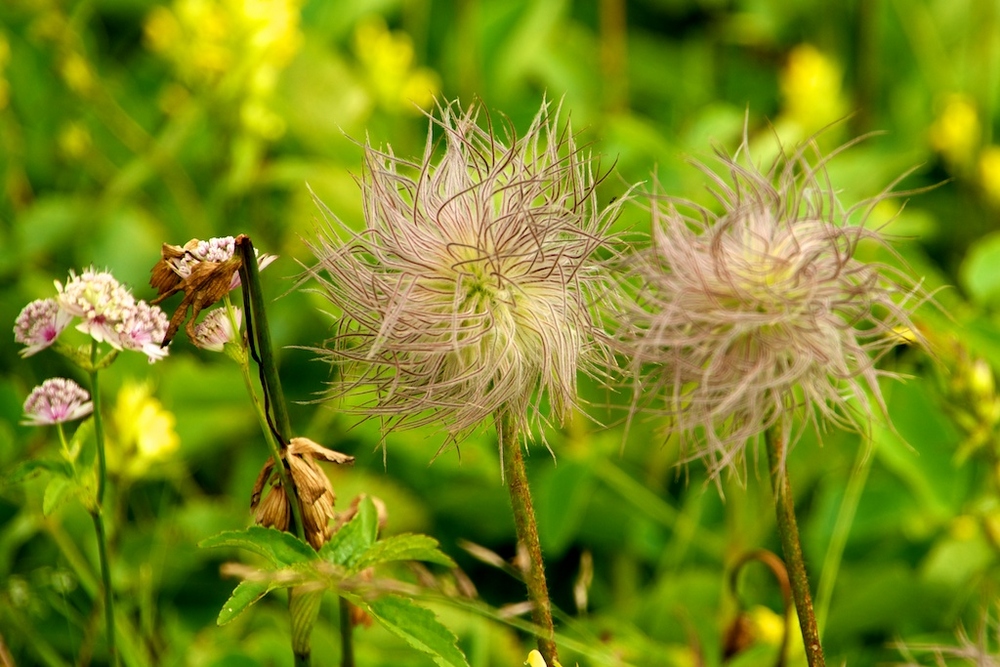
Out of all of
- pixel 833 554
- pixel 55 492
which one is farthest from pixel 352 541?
pixel 833 554

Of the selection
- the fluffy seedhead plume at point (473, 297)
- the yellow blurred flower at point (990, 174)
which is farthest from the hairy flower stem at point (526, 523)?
the yellow blurred flower at point (990, 174)

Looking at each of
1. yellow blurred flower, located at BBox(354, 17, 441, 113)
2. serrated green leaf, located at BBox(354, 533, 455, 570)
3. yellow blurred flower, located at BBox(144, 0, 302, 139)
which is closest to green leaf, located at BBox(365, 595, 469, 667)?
serrated green leaf, located at BBox(354, 533, 455, 570)

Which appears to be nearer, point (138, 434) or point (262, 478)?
point (262, 478)

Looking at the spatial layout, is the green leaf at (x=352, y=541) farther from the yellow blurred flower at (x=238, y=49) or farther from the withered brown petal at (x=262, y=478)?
the yellow blurred flower at (x=238, y=49)

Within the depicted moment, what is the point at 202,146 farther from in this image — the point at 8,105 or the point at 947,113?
the point at 947,113

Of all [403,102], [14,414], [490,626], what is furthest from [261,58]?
[490,626]

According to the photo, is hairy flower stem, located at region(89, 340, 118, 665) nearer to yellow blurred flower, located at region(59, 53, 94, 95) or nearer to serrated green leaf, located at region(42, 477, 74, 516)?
serrated green leaf, located at region(42, 477, 74, 516)

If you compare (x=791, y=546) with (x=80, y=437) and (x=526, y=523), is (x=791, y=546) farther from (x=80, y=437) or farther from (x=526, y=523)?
(x=80, y=437)
